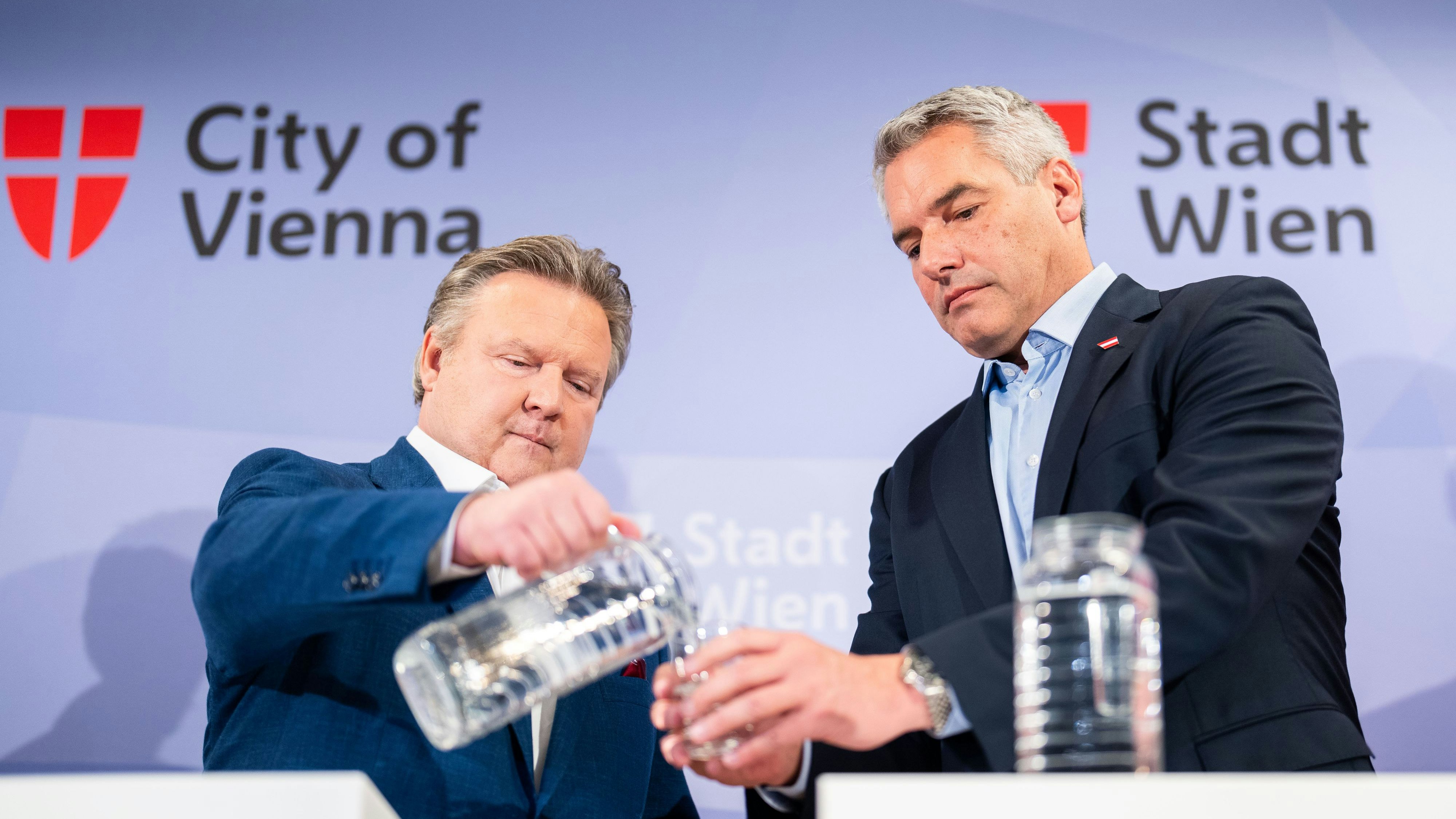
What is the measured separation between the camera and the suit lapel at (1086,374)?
72.9 inches

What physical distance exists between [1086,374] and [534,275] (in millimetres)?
1091

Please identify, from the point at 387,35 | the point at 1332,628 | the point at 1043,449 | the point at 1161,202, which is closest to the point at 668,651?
the point at 1043,449

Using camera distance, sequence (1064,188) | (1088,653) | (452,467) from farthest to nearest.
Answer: (1064,188) → (452,467) → (1088,653)

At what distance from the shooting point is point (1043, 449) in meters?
1.91

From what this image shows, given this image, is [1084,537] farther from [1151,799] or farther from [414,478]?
[414,478]

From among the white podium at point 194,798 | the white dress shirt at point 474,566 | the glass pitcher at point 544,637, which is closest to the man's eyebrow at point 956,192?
the white dress shirt at point 474,566

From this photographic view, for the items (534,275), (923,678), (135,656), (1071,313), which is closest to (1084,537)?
(923,678)

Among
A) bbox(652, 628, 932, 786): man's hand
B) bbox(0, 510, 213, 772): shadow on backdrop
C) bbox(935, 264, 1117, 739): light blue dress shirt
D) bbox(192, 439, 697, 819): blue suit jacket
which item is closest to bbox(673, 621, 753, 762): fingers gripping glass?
bbox(652, 628, 932, 786): man's hand

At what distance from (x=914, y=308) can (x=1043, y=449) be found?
3.99 feet

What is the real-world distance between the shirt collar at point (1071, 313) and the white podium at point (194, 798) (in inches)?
58.1

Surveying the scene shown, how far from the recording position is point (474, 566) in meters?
1.44

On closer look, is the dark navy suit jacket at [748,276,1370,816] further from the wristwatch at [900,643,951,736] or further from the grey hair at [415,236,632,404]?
the grey hair at [415,236,632,404]

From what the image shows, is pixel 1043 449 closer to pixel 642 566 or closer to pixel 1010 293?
pixel 1010 293

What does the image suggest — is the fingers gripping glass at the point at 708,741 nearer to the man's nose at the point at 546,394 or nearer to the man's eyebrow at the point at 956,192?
the man's nose at the point at 546,394
